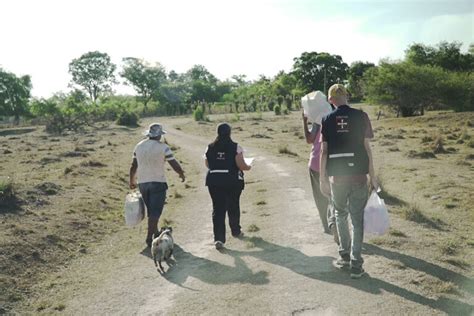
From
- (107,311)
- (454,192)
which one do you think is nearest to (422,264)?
(107,311)

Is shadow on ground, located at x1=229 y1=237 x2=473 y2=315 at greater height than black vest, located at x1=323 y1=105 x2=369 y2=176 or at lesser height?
lesser

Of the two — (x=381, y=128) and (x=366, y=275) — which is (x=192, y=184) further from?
(x=381, y=128)

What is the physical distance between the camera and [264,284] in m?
5.96

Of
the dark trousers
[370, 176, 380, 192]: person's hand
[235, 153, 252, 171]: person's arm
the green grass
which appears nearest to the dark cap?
[235, 153, 252, 171]: person's arm

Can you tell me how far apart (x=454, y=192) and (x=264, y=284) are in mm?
7453

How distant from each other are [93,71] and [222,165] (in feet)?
352

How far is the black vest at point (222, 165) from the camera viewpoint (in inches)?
288

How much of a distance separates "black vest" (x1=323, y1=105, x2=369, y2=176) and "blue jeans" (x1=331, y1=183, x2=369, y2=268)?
197 mm

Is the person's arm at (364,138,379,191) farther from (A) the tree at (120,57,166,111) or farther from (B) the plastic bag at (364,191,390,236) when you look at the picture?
(A) the tree at (120,57,166,111)

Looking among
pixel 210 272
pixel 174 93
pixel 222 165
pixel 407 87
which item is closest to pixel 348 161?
pixel 222 165

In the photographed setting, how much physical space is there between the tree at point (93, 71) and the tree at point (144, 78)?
1470 cm

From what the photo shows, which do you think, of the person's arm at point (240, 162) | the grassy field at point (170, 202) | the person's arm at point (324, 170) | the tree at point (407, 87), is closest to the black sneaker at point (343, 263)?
the grassy field at point (170, 202)

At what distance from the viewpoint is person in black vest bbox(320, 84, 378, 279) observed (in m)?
5.41

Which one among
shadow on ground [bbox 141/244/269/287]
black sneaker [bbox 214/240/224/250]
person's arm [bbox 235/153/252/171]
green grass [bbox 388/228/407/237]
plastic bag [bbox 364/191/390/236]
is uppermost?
person's arm [bbox 235/153/252/171]
